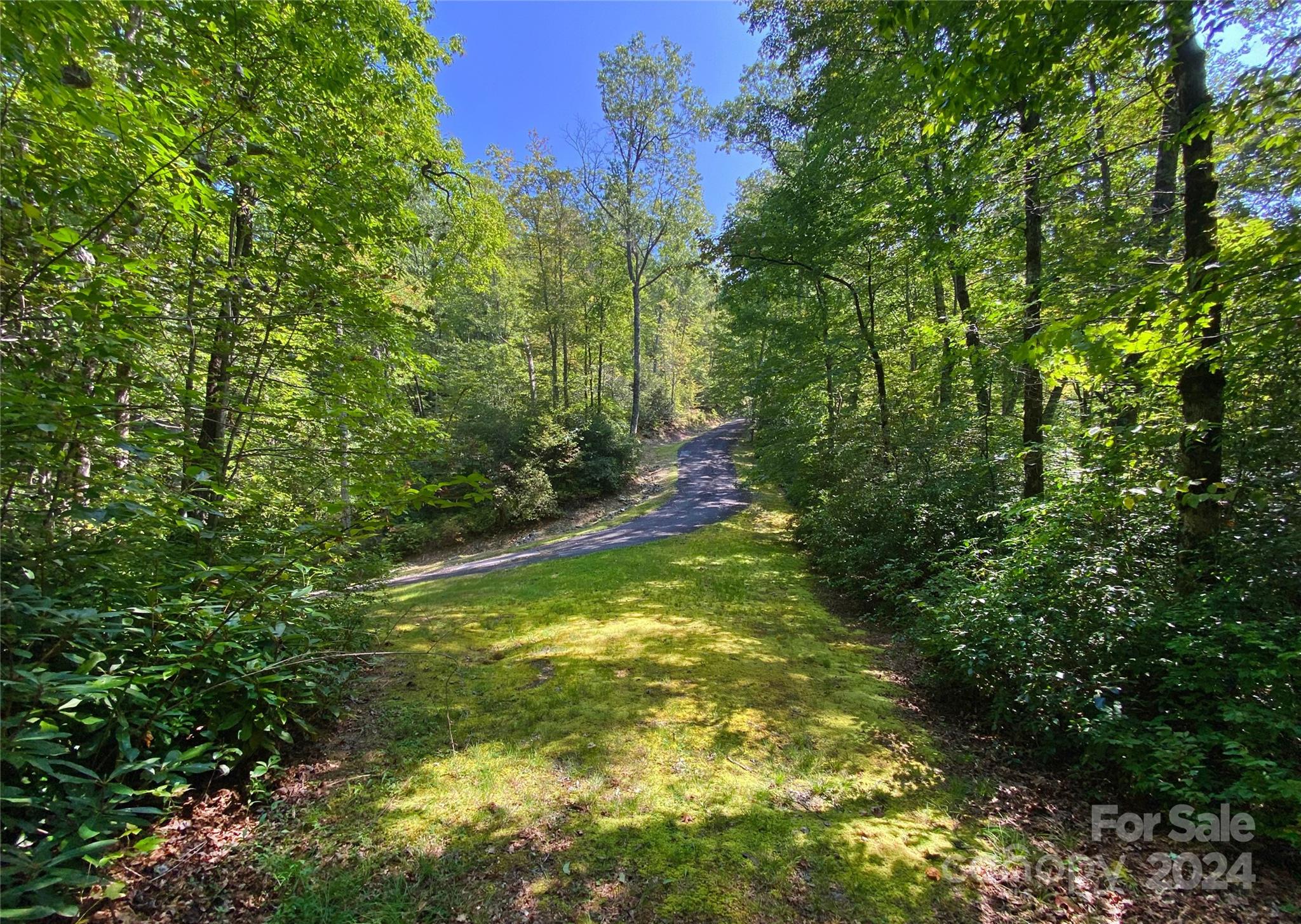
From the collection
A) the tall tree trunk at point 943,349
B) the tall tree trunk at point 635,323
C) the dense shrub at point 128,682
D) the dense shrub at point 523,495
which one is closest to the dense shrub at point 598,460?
the dense shrub at point 523,495

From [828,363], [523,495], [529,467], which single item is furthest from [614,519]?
[828,363]

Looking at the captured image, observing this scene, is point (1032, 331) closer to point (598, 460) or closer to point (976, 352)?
point (976, 352)

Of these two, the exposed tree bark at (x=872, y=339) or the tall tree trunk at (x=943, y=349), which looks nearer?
the tall tree trunk at (x=943, y=349)

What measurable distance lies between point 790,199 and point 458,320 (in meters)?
16.1

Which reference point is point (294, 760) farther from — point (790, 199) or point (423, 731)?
point (790, 199)

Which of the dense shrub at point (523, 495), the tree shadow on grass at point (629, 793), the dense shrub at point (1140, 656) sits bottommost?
the tree shadow on grass at point (629, 793)

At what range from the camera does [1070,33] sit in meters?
2.19

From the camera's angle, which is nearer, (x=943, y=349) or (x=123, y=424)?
(x=123, y=424)

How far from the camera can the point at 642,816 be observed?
2.69m

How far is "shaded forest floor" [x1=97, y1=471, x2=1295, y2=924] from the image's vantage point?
2102mm

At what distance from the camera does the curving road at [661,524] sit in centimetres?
1080

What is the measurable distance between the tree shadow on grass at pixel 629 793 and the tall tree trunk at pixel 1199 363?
2615 millimetres

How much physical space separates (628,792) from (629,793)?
12 millimetres

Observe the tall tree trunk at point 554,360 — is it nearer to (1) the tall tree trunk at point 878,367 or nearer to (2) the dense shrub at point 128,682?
(1) the tall tree trunk at point 878,367
